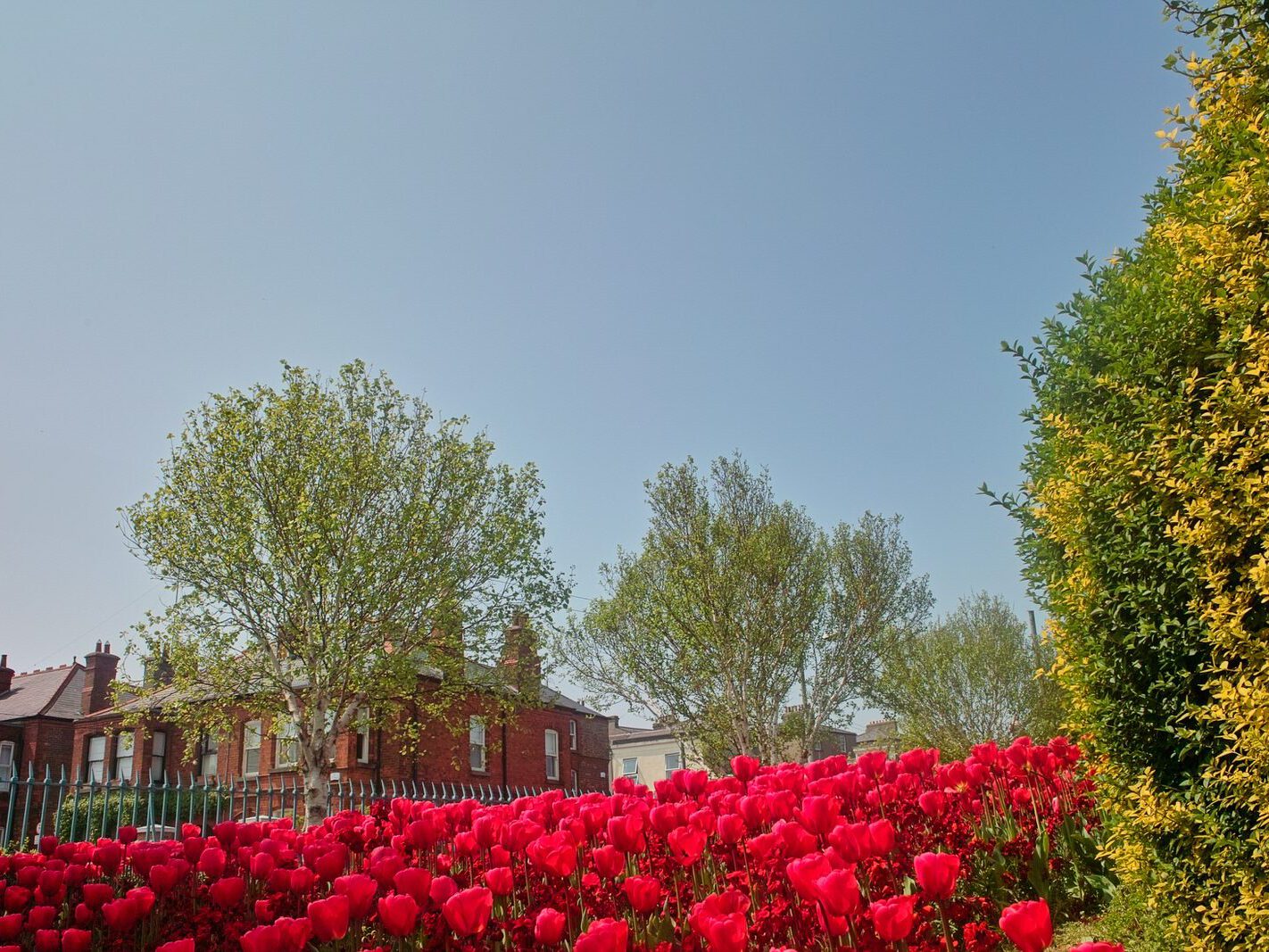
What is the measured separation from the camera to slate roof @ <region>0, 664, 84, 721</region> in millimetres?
36969

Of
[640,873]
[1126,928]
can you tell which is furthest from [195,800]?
[1126,928]

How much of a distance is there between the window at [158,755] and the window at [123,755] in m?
0.73

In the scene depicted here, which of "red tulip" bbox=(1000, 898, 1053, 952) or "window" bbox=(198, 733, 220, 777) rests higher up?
"window" bbox=(198, 733, 220, 777)

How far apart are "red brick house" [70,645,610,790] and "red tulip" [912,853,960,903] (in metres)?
24.5

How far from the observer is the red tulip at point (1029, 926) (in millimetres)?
2268

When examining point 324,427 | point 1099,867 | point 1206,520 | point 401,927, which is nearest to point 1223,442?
point 1206,520

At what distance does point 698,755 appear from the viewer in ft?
91.4

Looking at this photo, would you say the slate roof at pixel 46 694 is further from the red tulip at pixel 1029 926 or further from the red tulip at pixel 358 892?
the red tulip at pixel 1029 926

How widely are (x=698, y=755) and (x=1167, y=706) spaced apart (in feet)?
82.8

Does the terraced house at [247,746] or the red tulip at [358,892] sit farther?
the terraced house at [247,746]

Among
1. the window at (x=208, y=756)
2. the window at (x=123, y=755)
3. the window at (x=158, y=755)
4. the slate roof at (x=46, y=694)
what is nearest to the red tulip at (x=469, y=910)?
the window at (x=208, y=756)

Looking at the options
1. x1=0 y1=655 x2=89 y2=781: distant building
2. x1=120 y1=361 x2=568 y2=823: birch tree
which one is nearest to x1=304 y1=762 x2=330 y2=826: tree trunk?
x1=120 y1=361 x2=568 y2=823: birch tree

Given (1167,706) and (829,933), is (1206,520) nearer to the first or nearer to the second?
(1167,706)

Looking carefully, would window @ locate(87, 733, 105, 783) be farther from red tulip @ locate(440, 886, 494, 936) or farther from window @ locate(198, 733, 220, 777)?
red tulip @ locate(440, 886, 494, 936)
